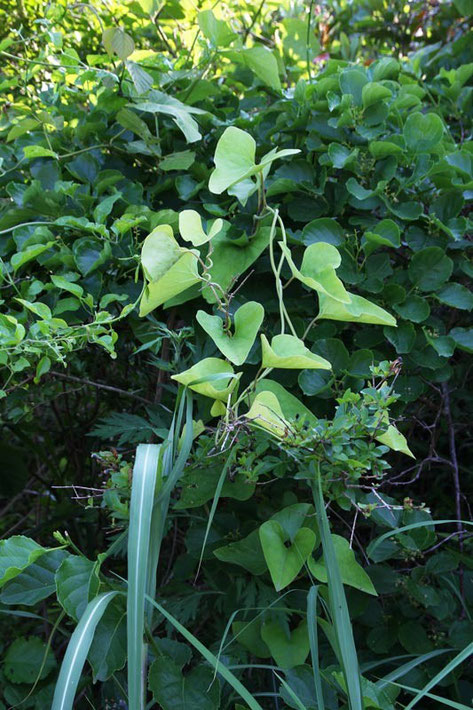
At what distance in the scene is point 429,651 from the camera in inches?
45.9

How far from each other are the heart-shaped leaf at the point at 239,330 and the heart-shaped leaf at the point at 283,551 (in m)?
0.24

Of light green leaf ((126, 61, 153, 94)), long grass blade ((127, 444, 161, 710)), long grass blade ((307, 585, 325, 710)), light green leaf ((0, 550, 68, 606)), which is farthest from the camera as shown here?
light green leaf ((126, 61, 153, 94))

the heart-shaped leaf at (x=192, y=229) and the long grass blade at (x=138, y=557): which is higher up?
the heart-shaped leaf at (x=192, y=229)

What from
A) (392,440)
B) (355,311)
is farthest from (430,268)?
(392,440)

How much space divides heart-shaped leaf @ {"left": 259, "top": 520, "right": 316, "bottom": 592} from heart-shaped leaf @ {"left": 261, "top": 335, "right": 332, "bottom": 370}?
23 centimetres

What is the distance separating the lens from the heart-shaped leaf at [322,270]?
919 millimetres

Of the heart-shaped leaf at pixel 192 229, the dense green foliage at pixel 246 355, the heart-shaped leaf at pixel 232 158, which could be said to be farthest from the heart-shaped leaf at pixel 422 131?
the heart-shaped leaf at pixel 192 229

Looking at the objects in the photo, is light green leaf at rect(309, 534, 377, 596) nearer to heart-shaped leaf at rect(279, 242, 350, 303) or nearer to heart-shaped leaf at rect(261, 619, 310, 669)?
heart-shaped leaf at rect(261, 619, 310, 669)

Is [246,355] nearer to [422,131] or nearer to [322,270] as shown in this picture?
[322,270]

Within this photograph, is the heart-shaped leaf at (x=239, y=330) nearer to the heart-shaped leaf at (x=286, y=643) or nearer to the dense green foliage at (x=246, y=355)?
the dense green foliage at (x=246, y=355)

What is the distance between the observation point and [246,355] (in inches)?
35.1

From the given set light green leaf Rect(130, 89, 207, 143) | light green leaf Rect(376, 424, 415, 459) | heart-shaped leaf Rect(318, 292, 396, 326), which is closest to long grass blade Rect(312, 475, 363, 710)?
light green leaf Rect(376, 424, 415, 459)

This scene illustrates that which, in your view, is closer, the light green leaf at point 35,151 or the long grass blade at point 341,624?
the long grass blade at point 341,624

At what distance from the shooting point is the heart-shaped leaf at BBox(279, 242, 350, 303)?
36.2 inches
